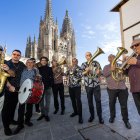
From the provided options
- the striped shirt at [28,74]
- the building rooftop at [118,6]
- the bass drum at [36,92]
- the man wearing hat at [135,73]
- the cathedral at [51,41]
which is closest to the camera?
the man wearing hat at [135,73]

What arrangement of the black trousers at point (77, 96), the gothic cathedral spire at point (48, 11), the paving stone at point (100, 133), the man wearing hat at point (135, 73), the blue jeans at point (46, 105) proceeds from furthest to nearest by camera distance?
the gothic cathedral spire at point (48, 11) → the blue jeans at point (46, 105) → the black trousers at point (77, 96) → the paving stone at point (100, 133) → the man wearing hat at point (135, 73)

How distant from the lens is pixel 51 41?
2931 inches

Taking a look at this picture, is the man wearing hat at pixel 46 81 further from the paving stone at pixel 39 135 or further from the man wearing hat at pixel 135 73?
the man wearing hat at pixel 135 73

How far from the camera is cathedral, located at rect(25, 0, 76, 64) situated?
73.0 meters

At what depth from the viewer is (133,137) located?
3.68 meters

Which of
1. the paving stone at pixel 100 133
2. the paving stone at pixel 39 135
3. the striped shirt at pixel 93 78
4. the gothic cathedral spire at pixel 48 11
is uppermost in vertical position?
the gothic cathedral spire at pixel 48 11

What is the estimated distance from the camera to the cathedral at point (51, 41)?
2874 inches

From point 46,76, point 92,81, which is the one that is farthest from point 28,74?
point 92,81

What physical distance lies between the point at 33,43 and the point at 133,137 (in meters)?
78.3

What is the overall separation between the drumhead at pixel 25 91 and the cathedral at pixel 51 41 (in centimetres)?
6539

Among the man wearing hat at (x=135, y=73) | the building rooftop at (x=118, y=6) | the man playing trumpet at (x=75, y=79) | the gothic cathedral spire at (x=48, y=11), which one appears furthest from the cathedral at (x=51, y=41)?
the man wearing hat at (x=135, y=73)

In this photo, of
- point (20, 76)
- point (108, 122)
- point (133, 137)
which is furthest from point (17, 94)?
point (133, 137)

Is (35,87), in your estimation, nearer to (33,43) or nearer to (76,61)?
(76,61)

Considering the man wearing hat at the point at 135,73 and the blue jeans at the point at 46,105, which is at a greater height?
the man wearing hat at the point at 135,73
